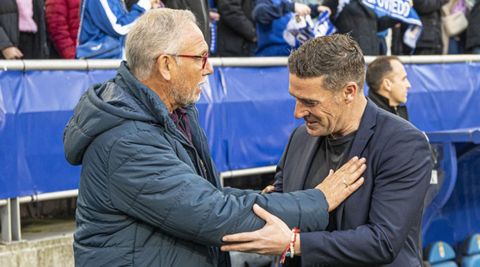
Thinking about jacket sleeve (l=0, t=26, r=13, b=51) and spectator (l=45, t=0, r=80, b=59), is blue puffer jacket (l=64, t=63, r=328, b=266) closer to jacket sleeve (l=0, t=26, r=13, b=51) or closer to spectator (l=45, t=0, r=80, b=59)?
jacket sleeve (l=0, t=26, r=13, b=51)

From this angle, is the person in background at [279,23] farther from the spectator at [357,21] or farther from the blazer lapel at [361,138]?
the blazer lapel at [361,138]

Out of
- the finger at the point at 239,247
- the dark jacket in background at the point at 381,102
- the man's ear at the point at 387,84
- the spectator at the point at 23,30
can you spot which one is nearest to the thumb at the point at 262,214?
the finger at the point at 239,247

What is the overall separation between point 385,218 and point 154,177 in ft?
2.69

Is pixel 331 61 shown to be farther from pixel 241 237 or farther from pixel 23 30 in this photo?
pixel 23 30

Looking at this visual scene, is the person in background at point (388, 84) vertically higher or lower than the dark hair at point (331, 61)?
lower

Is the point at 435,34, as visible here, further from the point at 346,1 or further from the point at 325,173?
the point at 325,173

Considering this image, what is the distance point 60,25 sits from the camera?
700 centimetres

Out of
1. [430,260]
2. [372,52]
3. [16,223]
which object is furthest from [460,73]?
[16,223]

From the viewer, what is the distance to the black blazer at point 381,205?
295cm

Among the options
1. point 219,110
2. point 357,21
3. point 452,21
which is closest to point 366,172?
point 219,110

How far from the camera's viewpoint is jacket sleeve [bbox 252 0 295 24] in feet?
25.1

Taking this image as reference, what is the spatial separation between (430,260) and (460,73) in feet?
9.39

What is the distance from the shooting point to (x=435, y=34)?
9.98 m

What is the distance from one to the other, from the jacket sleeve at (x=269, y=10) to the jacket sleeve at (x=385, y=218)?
476 centimetres
